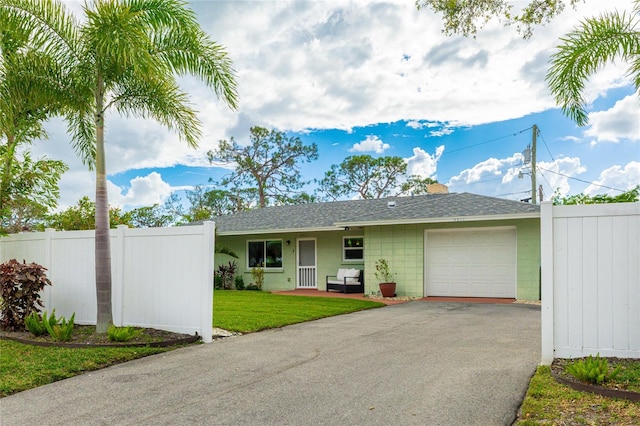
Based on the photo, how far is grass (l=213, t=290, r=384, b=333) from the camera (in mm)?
9625

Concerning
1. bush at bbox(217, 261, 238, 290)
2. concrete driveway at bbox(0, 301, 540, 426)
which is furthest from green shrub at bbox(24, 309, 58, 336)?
bush at bbox(217, 261, 238, 290)

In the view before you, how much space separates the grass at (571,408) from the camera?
403 cm

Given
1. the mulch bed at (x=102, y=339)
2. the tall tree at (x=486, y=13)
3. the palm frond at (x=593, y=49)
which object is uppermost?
the tall tree at (x=486, y=13)

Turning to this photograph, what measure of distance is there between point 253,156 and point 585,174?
21.4 m

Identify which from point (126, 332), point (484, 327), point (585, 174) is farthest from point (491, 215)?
point (585, 174)

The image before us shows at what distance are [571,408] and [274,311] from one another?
316 inches

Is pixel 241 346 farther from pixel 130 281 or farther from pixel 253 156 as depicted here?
pixel 253 156

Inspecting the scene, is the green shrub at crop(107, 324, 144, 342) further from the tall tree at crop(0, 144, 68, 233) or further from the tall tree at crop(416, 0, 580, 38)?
the tall tree at crop(416, 0, 580, 38)

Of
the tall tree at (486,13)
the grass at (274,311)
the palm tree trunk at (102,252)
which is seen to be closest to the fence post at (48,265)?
the palm tree trunk at (102,252)

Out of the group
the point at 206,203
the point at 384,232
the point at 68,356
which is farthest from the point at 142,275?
the point at 206,203

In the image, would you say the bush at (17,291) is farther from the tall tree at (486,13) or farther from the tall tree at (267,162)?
the tall tree at (267,162)

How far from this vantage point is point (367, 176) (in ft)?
118

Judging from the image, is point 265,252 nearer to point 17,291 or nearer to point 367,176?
point 17,291

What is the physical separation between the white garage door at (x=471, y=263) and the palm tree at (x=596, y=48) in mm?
8904
